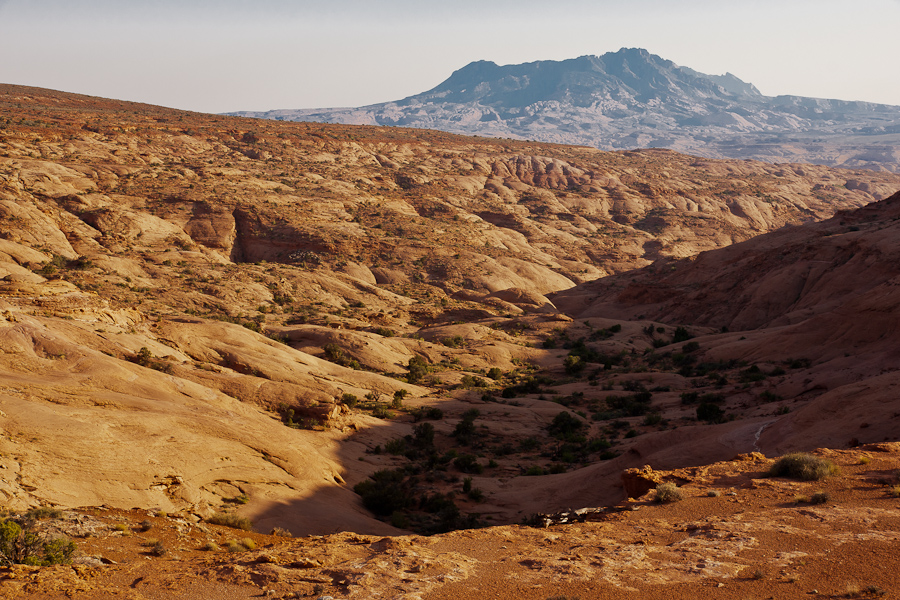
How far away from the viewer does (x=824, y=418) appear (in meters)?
18.5

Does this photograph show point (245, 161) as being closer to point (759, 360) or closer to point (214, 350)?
point (214, 350)

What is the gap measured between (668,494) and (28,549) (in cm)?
1168

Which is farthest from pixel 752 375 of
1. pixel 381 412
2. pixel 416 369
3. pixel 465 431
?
pixel 381 412

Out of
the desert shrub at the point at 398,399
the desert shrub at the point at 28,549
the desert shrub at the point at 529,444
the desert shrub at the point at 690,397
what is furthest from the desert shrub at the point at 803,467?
the desert shrub at the point at 398,399

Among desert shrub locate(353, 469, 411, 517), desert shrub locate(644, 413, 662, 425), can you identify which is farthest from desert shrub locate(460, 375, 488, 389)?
desert shrub locate(353, 469, 411, 517)

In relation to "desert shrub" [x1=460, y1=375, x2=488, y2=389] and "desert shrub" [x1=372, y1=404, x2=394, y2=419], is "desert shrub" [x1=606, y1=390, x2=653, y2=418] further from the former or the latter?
"desert shrub" [x1=372, y1=404, x2=394, y2=419]

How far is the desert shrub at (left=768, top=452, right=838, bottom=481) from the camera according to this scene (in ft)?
44.5

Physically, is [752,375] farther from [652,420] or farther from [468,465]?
[468,465]

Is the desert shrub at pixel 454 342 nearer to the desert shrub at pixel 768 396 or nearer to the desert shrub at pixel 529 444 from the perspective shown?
the desert shrub at pixel 529 444

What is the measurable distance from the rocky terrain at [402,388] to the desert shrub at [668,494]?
0.59ft

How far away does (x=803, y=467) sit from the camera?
1366 centimetres

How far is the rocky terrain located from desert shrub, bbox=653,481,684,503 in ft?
0.59

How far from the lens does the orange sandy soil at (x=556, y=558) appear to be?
916 cm

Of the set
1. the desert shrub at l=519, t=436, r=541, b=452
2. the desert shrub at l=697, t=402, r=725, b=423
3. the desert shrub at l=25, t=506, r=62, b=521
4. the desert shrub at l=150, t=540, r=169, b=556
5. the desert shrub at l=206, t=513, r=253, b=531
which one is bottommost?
the desert shrub at l=519, t=436, r=541, b=452
